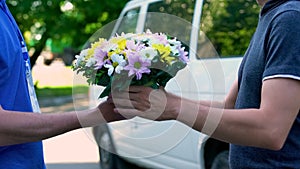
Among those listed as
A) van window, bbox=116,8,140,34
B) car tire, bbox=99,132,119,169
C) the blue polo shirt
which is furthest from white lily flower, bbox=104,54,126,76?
car tire, bbox=99,132,119,169

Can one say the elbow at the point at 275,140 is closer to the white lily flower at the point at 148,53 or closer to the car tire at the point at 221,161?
the white lily flower at the point at 148,53

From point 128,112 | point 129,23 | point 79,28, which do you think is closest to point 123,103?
point 128,112

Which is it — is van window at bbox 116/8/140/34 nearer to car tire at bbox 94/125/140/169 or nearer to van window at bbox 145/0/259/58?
van window at bbox 145/0/259/58

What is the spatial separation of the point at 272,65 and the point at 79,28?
12.7m

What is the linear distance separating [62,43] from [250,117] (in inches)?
567

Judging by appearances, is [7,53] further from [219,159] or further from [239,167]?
[219,159]

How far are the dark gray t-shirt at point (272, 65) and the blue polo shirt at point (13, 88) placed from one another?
79cm

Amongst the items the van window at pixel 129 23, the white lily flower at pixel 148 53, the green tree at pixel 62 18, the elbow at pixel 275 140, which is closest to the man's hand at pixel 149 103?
the white lily flower at pixel 148 53

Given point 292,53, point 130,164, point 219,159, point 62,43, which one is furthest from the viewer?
point 62,43

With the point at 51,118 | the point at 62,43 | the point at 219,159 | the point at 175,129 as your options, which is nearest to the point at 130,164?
the point at 219,159

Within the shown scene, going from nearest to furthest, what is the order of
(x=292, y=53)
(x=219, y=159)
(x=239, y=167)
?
(x=292, y=53)
(x=239, y=167)
(x=219, y=159)

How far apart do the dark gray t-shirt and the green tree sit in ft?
32.0

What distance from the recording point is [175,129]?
2.35 metres

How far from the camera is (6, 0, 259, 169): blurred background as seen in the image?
462 centimetres
